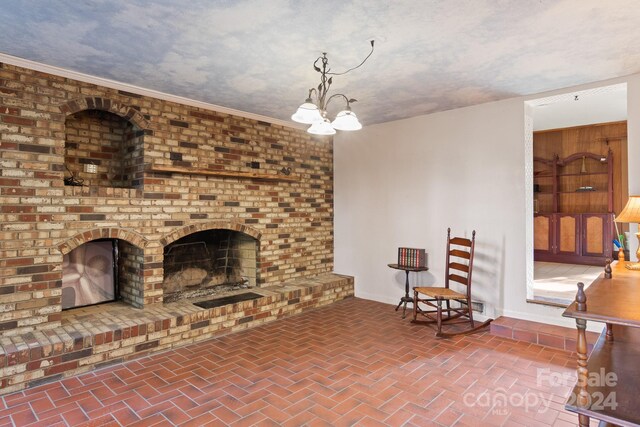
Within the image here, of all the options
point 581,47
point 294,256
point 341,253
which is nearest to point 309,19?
point 581,47

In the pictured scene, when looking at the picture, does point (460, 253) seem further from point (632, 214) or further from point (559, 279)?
point (559, 279)

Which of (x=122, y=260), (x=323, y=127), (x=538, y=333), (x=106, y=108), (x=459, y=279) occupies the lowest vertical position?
(x=538, y=333)

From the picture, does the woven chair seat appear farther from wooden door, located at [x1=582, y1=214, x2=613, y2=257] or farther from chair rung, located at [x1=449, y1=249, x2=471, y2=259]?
wooden door, located at [x1=582, y1=214, x2=613, y2=257]

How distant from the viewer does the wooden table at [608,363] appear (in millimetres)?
1595

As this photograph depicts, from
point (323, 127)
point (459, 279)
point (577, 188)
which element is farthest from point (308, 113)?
point (577, 188)

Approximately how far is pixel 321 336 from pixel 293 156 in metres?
2.64

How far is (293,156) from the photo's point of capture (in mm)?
5297

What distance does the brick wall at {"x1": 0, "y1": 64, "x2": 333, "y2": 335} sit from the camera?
305 centimetres

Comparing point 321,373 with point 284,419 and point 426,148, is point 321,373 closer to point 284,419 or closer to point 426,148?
point 284,419

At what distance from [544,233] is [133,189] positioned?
7.36 metres

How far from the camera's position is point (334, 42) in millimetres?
2717

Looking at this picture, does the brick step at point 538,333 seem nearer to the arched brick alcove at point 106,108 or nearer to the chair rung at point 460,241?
the chair rung at point 460,241

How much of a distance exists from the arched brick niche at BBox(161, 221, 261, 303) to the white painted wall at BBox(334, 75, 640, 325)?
156 cm

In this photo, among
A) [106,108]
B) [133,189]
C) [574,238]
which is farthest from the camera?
[574,238]
